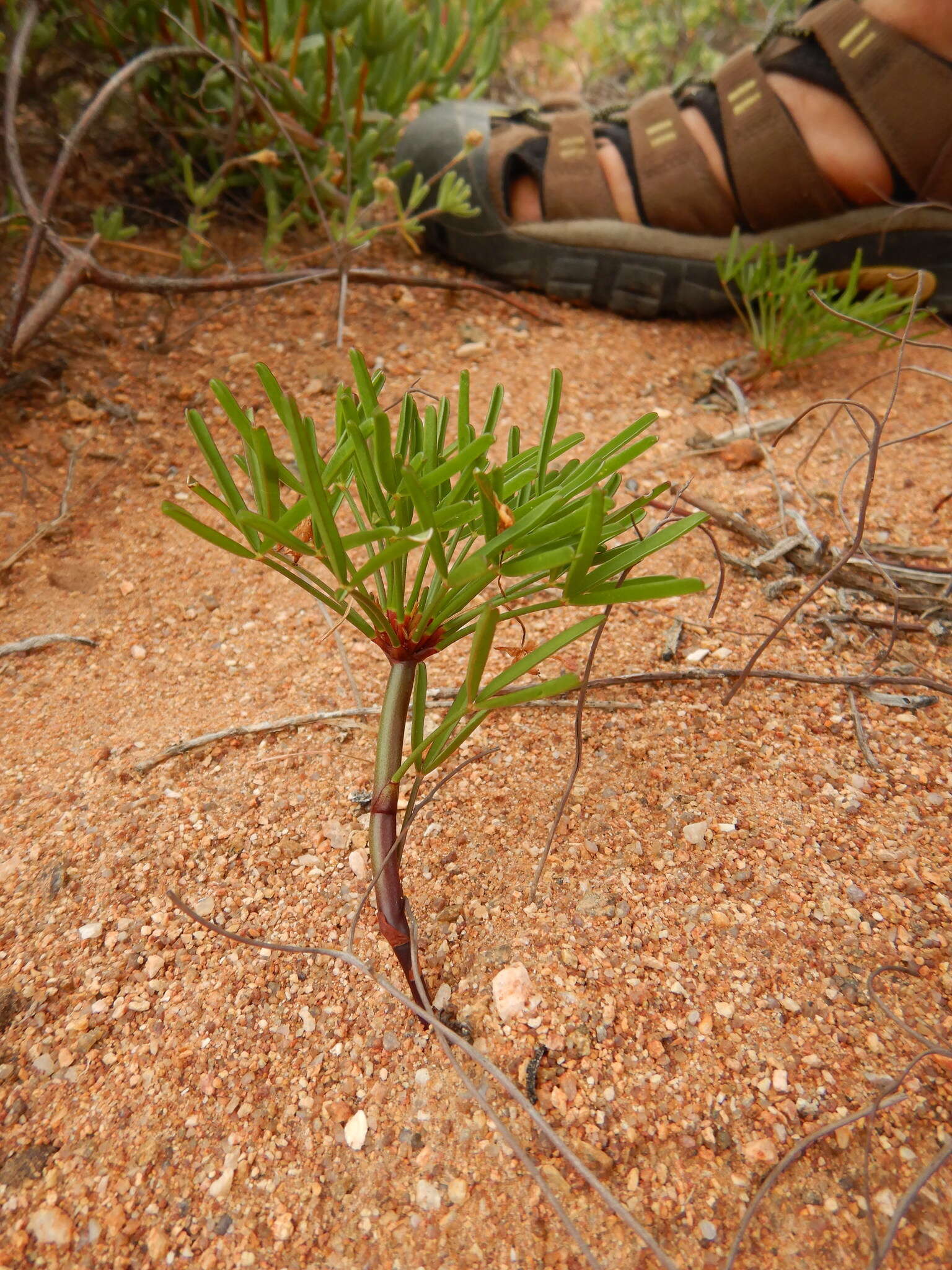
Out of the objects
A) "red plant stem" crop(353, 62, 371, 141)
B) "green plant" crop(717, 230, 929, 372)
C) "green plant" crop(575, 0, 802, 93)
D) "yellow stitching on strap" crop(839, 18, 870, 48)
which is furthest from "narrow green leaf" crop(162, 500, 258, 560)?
"green plant" crop(575, 0, 802, 93)

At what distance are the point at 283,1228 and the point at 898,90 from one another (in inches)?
72.7

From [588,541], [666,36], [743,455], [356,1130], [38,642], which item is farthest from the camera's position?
[666,36]

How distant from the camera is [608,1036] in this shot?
1.98 feet

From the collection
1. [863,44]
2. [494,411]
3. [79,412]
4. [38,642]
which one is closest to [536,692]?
[494,411]

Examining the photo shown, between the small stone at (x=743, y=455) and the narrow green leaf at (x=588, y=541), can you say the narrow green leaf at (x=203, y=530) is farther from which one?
the small stone at (x=743, y=455)

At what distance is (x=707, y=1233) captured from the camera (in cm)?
51

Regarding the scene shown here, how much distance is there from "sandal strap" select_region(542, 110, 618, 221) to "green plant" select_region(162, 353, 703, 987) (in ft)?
4.01

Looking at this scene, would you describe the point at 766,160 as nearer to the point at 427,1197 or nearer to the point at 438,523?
the point at 438,523

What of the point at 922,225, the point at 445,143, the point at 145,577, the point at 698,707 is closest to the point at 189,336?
the point at 145,577

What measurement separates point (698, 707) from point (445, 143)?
1425mm

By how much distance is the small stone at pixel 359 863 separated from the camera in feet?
2.37

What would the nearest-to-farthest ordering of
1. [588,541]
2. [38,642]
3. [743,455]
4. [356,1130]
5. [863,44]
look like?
[588,541], [356,1130], [38,642], [743,455], [863,44]

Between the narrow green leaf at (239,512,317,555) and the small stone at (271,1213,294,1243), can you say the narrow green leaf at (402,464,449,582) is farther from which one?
the small stone at (271,1213,294,1243)

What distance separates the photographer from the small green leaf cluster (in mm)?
485
